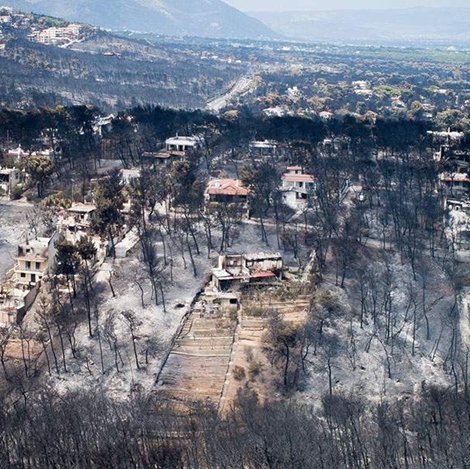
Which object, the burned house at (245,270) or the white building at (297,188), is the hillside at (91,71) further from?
the burned house at (245,270)

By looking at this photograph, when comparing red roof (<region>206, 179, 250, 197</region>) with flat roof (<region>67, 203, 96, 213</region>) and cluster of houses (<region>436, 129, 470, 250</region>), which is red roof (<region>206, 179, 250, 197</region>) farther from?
cluster of houses (<region>436, 129, 470, 250</region>)

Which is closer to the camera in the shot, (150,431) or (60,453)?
(60,453)

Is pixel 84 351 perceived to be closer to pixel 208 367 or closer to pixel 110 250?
pixel 208 367

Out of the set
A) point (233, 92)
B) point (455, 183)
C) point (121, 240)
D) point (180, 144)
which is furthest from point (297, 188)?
point (233, 92)

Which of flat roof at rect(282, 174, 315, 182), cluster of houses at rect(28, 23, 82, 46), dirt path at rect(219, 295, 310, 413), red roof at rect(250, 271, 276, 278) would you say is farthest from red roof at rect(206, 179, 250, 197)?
cluster of houses at rect(28, 23, 82, 46)

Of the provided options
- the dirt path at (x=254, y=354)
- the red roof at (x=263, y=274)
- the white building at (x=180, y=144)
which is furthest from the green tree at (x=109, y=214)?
the white building at (x=180, y=144)

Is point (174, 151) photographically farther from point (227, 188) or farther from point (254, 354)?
point (254, 354)

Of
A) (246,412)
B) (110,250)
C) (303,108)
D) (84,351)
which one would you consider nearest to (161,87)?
(303,108)
